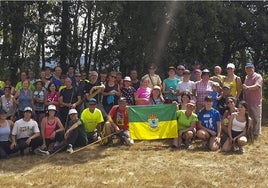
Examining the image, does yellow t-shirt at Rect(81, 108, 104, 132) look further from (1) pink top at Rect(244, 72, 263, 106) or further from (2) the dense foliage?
(2) the dense foliage

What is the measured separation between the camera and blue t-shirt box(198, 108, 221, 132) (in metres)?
9.96

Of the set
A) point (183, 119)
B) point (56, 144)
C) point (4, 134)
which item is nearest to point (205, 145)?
point (183, 119)

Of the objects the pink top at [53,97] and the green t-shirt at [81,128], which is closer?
the green t-shirt at [81,128]

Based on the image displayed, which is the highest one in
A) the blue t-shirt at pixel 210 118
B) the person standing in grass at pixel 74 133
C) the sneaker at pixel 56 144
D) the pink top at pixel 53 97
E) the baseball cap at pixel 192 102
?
the pink top at pixel 53 97

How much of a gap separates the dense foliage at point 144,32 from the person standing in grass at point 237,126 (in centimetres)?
719

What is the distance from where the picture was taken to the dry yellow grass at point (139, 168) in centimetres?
744

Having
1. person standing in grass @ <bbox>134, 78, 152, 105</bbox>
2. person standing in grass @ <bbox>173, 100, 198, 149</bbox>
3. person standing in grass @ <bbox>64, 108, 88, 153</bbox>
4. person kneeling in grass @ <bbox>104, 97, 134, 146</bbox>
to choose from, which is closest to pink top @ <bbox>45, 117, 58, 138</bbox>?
person standing in grass @ <bbox>64, 108, 88, 153</bbox>

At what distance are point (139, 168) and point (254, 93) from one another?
411 cm

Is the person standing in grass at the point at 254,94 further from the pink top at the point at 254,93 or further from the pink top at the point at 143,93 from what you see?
the pink top at the point at 143,93

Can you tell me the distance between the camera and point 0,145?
9.56 m

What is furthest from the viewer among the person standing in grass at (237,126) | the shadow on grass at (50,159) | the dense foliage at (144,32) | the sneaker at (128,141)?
the dense foliage at (144,32)

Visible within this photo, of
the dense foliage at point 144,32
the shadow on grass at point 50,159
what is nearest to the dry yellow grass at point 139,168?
the shadow on grass at point 50,159

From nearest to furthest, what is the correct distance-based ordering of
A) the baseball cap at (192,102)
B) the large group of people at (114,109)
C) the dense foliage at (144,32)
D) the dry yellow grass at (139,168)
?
the dry yellow grass at (139,168) → the large group of people at (114,109) → the baseball cap at (192,102) → the dense foliage at (144,32)

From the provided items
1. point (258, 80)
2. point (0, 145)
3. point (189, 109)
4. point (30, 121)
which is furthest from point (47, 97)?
point (258, 80)
